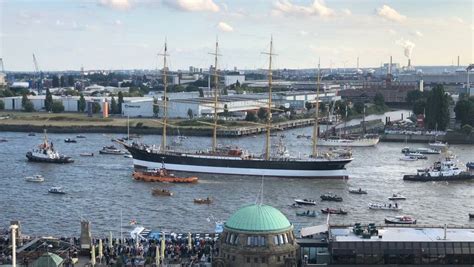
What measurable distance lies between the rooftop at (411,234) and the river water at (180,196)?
32.9 ft

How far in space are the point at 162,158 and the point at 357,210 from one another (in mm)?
16302

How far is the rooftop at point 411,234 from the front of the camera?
15.5 metres

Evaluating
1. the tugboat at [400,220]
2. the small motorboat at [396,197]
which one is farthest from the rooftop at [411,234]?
the small motorboat at [396,197]

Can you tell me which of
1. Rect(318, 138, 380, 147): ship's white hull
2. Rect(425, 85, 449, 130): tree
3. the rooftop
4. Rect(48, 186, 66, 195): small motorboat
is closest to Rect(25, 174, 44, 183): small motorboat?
Rect(48, 186, 66, 195): small motorboat

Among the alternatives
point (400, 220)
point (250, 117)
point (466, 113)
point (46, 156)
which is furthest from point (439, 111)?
point (400, 220)

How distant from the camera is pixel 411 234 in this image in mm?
15969

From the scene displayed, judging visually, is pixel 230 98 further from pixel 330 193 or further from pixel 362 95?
pixel 330 193

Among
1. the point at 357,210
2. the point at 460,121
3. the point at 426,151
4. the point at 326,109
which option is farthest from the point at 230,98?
the point at 357,210

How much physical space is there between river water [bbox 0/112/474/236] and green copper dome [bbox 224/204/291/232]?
1091cm

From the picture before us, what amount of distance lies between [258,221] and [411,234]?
352 cm

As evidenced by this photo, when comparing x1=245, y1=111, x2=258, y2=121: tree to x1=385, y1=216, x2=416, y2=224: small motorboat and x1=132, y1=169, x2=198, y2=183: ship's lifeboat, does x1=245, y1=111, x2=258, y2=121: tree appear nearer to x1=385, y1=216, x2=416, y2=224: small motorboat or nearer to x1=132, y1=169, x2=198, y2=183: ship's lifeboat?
x1=132, y1=169, x2=198, y2=183: ship's lifeboat

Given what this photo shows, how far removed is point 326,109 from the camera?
7950 cm

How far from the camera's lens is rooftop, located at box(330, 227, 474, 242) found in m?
15.5

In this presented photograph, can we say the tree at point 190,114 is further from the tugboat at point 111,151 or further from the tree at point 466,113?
the tree at point 466,113
